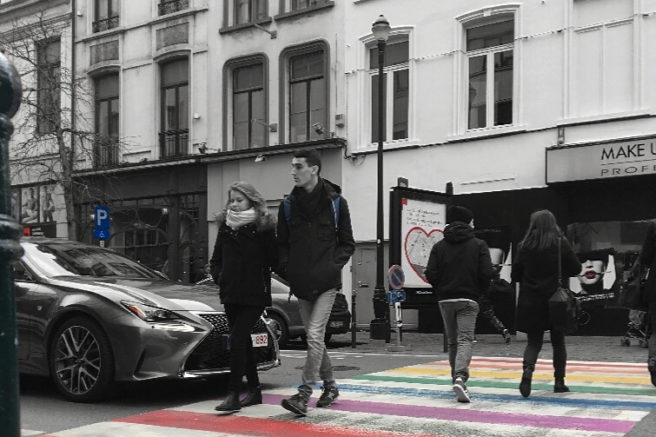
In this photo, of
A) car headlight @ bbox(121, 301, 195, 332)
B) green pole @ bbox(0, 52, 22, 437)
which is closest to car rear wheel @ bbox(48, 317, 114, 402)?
car headlight @ bbox(121, 301, 195, 332)

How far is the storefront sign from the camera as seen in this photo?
49.1ft

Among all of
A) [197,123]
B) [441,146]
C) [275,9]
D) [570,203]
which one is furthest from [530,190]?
[197,123]

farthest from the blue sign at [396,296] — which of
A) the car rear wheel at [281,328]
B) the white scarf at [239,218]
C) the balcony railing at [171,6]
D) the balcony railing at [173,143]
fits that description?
the balcony railing at [171,6]

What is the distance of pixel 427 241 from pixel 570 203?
3.78m

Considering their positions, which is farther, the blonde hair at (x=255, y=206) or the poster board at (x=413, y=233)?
the poster board at (x=413, y=233)

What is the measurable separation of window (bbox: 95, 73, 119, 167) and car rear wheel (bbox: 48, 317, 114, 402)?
18.3 metres

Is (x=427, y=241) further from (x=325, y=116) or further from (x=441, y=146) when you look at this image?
(x=325, y=116)

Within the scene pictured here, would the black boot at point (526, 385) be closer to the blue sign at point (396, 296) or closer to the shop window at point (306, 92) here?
the blue sign at point (396, 296)

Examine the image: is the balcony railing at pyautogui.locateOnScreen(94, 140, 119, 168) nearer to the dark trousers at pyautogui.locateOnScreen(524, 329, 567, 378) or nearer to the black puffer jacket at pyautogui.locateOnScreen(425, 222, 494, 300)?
the black puffer jacket at pyautogui.locateOnScreen(425, 222, 494, 300)

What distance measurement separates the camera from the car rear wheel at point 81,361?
6625mm

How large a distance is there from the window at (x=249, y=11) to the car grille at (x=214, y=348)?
16.1 meters

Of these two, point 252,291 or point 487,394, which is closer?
→ point 252,291

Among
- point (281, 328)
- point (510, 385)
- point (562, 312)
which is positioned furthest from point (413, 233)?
point (562, 312)

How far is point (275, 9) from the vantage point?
70.3 feet
